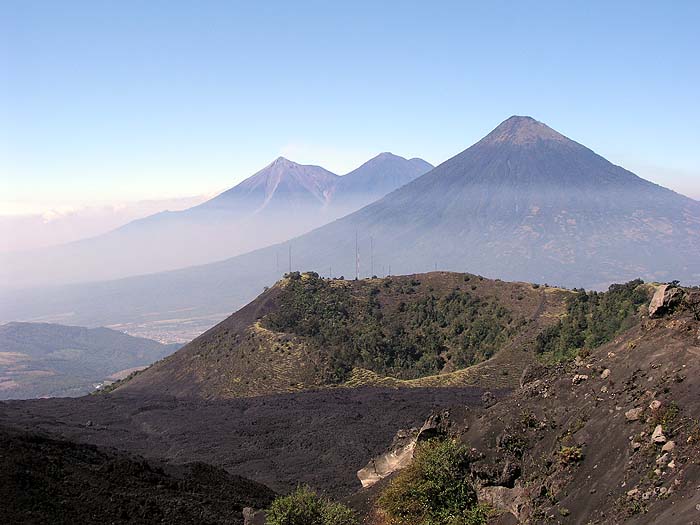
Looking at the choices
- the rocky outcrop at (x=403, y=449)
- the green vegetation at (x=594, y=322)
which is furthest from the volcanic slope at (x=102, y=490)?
the green vegetation at (x=594, y=322)

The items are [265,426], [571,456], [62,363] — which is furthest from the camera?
[62,363]

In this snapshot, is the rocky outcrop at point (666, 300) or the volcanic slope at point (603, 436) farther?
the rocky outcrop at point (666, 300)

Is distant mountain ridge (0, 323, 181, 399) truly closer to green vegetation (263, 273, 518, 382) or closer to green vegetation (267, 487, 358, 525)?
green vegetation (263, 273, 518, 382)

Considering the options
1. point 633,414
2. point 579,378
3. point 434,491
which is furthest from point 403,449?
point 633,414

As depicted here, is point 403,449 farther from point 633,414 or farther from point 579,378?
point 633,414

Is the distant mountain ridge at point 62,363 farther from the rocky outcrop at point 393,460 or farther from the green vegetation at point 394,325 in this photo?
the rocky outcrop at point 393,460

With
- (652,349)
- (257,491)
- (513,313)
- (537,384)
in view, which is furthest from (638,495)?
(513,313)

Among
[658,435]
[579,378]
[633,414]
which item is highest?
[579,378]
